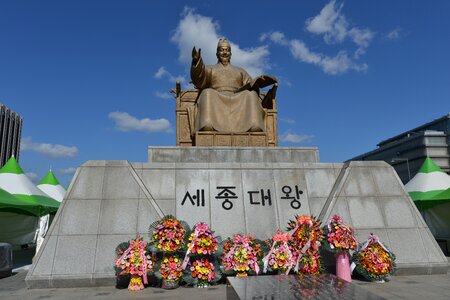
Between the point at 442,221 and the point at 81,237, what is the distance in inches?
480

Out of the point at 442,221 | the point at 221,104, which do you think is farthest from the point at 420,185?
the point at 221,104

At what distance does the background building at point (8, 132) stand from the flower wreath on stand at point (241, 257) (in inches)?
2988

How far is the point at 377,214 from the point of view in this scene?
7.52 metres

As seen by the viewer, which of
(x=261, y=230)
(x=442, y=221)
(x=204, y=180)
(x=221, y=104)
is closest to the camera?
(x=261, y=230)

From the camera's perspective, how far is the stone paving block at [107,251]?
6281 mm

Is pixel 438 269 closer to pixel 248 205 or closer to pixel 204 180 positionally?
pixel 248 205

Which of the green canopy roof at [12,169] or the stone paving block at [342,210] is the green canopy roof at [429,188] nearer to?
the stone paving block at [342,210]

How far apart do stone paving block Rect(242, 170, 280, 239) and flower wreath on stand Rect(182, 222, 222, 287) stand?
4.91ft

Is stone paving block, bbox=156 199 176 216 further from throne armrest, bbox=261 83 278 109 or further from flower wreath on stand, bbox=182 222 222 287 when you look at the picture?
throne armrest, bbox=261 83 278 109

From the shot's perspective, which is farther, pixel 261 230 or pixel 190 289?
pixel 261 230

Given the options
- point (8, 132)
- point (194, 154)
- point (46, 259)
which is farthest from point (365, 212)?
point (8, 132)

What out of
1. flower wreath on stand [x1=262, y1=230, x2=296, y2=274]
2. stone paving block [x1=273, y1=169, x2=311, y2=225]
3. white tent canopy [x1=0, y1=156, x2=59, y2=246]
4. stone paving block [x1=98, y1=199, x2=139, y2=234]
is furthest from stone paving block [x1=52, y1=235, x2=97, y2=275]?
white tent canopy [x1=0, y1=156, x2=59, y2=246]

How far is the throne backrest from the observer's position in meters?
9.41

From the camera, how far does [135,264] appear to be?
5.82 meters
